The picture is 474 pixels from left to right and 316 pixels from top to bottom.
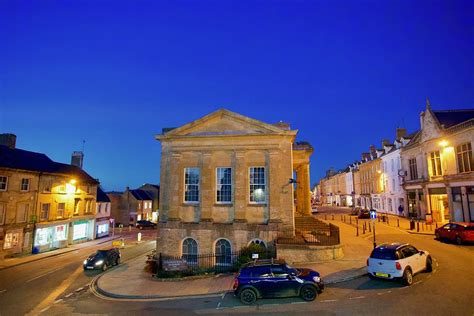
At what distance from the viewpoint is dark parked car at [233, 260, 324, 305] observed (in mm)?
12320

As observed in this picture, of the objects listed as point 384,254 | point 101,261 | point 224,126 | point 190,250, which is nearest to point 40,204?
point 101,261

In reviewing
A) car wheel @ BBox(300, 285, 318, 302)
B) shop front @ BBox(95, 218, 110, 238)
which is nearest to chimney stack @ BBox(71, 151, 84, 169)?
shop front @ BBox(95, 218, 110, 238)

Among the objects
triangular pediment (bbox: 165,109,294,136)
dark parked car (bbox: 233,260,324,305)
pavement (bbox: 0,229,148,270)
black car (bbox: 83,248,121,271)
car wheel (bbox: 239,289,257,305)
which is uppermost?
triangular pediment (bbox: 165,109,294,136)

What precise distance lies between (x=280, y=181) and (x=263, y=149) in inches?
108

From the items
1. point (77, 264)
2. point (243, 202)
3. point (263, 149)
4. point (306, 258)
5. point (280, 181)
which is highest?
point (263, 149)

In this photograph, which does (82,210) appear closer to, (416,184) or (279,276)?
(279,276)

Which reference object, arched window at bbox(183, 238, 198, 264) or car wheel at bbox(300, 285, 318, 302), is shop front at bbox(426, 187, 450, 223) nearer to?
arched window at bbox(183, 238, 198, 264)

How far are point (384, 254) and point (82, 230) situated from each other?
4086 centimetres

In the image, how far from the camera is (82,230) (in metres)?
41.2

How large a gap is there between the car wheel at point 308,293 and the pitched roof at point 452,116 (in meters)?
31.0

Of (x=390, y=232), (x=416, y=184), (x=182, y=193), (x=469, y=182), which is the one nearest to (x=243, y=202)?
(x=182, y=193)

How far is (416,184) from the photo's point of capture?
1515 inches

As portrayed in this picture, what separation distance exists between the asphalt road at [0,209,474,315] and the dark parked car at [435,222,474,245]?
699cm

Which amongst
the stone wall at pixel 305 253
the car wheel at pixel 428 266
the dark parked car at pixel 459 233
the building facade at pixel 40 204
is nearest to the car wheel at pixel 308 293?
the stone wall at pixel 305 253
